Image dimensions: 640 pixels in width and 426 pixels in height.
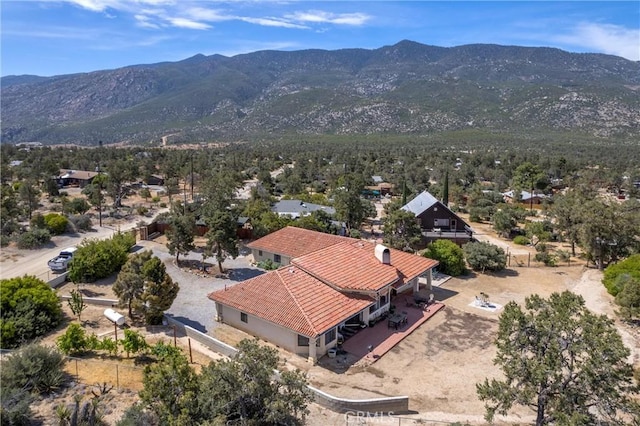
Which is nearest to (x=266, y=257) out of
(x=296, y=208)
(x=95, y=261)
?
(x=95, y=261)

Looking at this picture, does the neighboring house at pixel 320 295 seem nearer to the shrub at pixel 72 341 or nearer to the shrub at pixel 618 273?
the shrub at pixel 72 341

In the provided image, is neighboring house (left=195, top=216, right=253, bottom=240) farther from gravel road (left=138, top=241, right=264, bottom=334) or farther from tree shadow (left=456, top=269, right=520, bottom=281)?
tree shadow (left=456, top=269, right=520, bottom=281)

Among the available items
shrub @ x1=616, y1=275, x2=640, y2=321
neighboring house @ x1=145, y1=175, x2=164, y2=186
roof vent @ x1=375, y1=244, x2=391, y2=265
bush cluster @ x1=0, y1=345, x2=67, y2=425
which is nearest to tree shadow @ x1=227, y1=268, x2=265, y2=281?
roof vent @ x1=375, y1=244, x2=391, y2=265

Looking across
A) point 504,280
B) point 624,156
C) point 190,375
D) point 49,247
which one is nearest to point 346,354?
point 190,375

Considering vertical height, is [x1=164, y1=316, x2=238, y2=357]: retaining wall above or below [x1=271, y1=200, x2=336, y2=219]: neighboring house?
below

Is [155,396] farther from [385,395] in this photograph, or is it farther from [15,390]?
[385,395]

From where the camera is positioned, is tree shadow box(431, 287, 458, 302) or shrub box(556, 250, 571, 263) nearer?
tree shadow box(431, 287, 458, 302)

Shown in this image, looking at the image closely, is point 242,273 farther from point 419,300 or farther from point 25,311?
point 25,311
